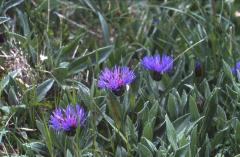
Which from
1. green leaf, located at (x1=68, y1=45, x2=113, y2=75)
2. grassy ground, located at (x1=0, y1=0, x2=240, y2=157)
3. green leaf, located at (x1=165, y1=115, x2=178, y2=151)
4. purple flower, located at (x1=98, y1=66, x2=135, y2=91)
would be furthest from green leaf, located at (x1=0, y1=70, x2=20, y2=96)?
green leaf, located at (x1=165, y1=115, x2=178, y2=151)

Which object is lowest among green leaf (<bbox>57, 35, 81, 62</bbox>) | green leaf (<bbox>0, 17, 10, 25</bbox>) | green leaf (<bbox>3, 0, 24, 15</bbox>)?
green leaf (<bbox>57, 35, 81, 62</bbox>)

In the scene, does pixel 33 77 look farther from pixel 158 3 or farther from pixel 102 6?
pixel 158 3

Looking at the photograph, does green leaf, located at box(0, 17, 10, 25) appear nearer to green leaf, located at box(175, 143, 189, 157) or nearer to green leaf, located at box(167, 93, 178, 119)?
green leaf, located at box(167, 93, 178, 119)

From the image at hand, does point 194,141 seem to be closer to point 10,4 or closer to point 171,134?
point 171,134

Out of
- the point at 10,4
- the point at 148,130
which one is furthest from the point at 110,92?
the point at 10,4

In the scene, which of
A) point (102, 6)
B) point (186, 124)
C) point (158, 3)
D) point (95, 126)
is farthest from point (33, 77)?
point (158, 3)

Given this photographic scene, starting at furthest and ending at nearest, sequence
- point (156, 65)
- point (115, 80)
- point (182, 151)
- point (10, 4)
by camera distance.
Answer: point (10, 4)
point (156, 65)
point (115, 80)
point (182, 151)
